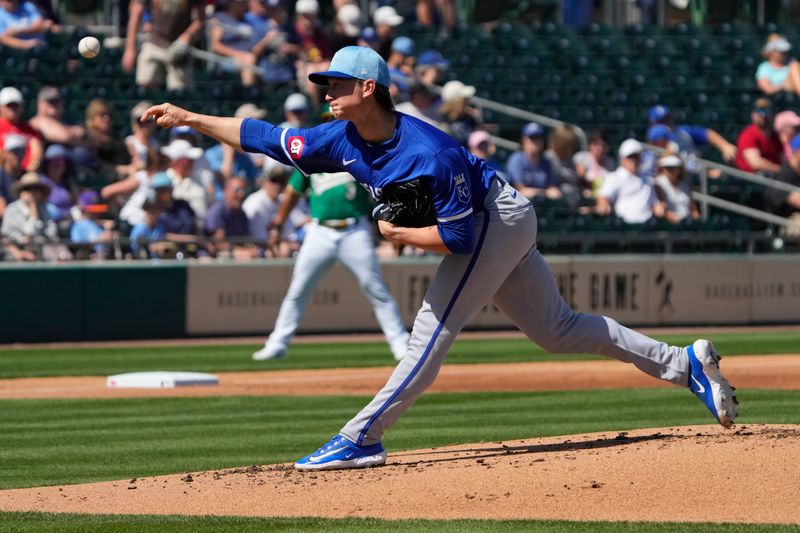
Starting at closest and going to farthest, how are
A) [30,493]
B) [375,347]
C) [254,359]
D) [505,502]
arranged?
1. [505,502]
2. [30,493]
3. [254,359]
4. [375,347]

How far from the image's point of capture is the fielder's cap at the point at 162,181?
47.9 feet

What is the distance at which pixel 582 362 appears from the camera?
13.6m

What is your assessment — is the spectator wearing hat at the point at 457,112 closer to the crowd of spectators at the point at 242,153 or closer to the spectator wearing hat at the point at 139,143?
the crowd of spectators at the point at 242,153

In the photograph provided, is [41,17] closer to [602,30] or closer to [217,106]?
[217,106]

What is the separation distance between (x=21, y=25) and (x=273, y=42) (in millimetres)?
2980

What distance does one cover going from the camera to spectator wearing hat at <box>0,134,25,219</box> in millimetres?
14562

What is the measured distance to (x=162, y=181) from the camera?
47.9ft

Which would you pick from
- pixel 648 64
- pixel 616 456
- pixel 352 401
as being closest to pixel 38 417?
pixel 352 401

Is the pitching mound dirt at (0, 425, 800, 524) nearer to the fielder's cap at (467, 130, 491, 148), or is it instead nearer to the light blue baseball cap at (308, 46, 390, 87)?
the light blue baseball cap at (308, 46, 390, 87)

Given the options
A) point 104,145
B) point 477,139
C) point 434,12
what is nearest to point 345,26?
point 434,12

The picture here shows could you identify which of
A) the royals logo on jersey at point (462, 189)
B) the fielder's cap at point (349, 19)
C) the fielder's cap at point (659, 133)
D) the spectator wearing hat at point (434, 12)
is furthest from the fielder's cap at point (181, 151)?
the royals logo on jersey at point (462, 189)

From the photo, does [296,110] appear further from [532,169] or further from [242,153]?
[532,169]

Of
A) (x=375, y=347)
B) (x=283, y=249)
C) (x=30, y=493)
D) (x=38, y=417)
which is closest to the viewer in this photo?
(x=30, y=493)

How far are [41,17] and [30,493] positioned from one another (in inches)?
481
